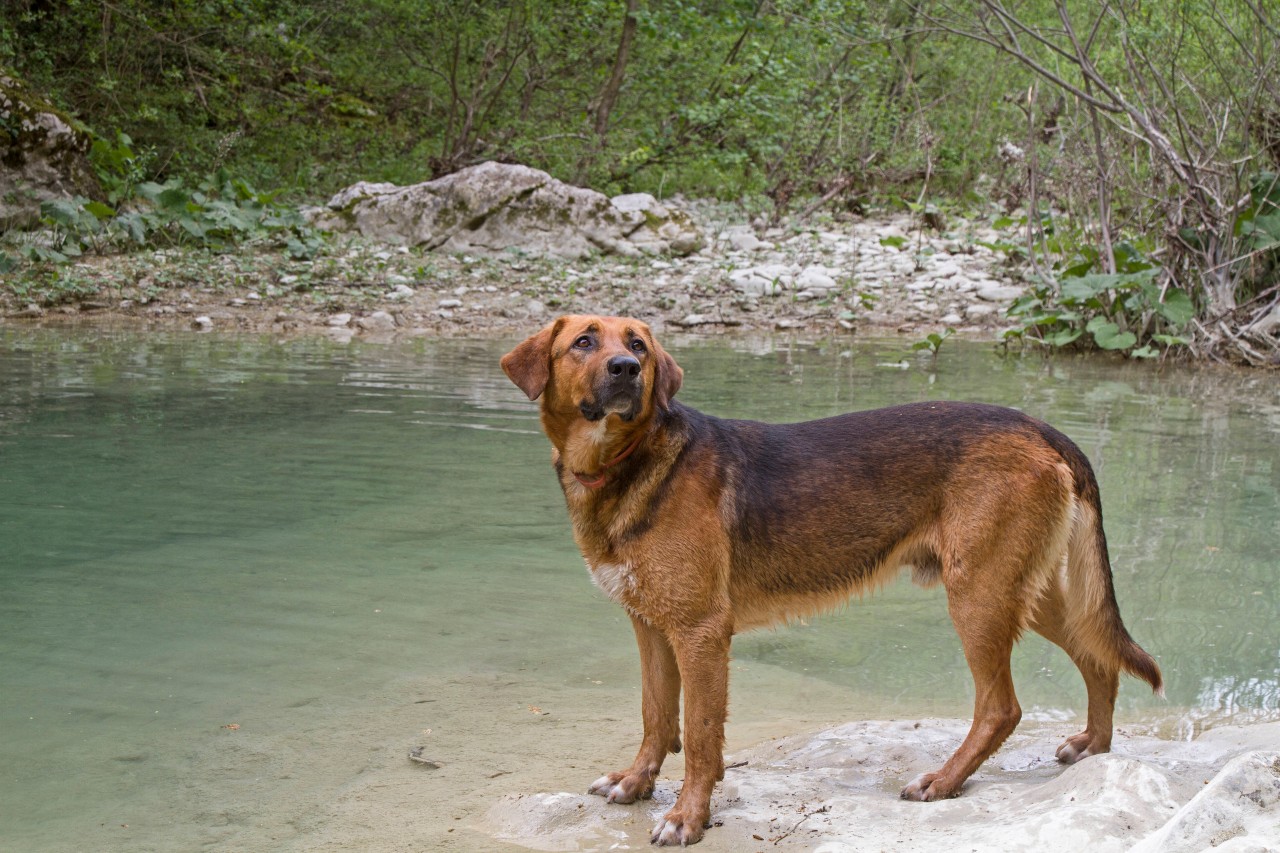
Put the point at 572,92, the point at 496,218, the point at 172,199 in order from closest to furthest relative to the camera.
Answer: the point at 172,199, the point at 496,218, the point at 572,92

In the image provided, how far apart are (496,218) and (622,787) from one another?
1628cm

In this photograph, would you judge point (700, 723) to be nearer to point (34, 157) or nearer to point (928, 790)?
point (928, 790)

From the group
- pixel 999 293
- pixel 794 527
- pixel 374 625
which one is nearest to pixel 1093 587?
pixel 794 527

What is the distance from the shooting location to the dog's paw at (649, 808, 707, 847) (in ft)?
11.8

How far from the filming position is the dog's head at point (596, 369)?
3.87m

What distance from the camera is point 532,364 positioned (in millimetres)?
4113

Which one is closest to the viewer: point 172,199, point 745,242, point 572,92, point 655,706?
point 655,706

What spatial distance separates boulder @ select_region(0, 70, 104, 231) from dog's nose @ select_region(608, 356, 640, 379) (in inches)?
589

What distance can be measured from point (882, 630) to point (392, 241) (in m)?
14.5

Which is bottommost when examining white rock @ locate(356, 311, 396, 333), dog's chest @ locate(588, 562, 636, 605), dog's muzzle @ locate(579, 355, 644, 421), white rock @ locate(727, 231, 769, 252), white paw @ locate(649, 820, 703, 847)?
white paw @ locate(649, 820, 703, 847)

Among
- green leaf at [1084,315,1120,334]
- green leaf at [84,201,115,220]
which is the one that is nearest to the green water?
green leaf at [1084,315,1120,334]

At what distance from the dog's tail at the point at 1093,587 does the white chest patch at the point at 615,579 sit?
4.89 feet

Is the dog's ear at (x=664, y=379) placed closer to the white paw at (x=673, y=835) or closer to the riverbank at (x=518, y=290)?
the white paw at (x=673, y=835)

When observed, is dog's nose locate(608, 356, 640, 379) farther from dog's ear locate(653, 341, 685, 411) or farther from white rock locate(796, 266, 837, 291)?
white rock locate(796, 266, 837, 291)
